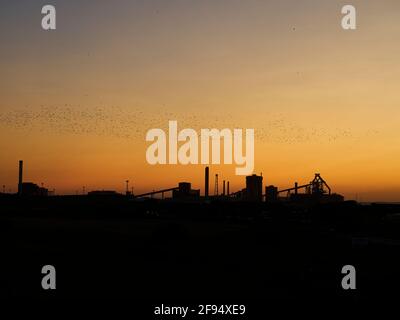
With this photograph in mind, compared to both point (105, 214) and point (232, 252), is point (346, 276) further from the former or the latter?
point (105, 214)

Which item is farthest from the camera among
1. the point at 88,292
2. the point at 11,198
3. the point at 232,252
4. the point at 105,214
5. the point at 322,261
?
the point at 11,198

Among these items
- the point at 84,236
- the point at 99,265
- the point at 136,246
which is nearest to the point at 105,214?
the point at 84,236

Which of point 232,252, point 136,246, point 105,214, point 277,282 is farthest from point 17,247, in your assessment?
point 105,214

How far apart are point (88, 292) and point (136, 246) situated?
19.1 meters

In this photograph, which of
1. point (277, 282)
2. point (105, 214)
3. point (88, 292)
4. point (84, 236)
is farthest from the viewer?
point (105, 214)

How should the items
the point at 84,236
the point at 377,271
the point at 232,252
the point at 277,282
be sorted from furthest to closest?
1. the point at 84,236
2. the point at 232,252
3. the point at 377,271
4. the point at 277,282

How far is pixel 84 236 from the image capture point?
53688 millimetres

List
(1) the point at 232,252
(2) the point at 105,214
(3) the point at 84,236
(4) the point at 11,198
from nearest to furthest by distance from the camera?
(1) the point at 232,252, (3) the point at 84,236, (2) the point at 105,214, (4) the point at 11,198

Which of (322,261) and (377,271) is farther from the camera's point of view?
(322,261)
